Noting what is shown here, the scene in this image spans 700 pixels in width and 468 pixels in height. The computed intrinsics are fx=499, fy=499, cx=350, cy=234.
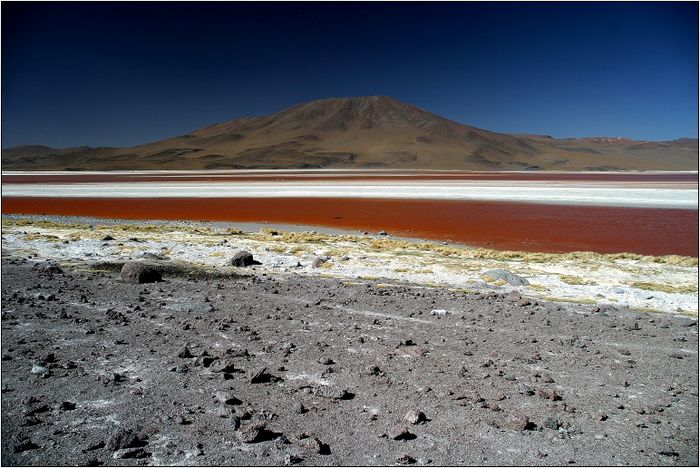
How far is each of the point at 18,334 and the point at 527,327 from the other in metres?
6.45

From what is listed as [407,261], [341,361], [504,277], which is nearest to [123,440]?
[341,361]

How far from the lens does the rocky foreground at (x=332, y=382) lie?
373 cm

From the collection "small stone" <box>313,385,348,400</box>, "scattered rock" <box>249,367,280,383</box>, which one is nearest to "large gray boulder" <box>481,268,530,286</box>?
"small stone" <box>313,385,348,400</box>

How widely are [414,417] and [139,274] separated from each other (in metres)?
6.31

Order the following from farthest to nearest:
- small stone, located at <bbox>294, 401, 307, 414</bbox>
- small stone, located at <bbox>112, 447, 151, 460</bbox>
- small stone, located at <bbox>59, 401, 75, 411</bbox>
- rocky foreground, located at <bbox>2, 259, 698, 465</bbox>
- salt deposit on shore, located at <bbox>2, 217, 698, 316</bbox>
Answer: salt deposit on shore, located at <bbox>2, 217, 698, 316</bbox>
small stone, located at <bbox>294, 401, 307, 414</bbox>
small stone, located at <bbox>59, 401, 75, 411</bbox>
rocky foreground, located at <bbox>2, 259, 698, 465</bbox>
small stone, located at <bbox>112, 447, 151, 460</bbox>

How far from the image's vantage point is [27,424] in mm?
3805

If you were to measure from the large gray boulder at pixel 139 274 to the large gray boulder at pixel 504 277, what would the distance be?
659 cm

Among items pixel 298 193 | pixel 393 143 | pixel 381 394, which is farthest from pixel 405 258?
pixel 393 143

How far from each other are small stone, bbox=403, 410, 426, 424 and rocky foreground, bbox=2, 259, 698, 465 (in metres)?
0.02

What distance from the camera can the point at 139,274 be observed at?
8750mm

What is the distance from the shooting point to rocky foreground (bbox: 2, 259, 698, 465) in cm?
373

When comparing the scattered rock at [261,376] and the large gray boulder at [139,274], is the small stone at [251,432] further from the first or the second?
the large gray boulder at [139,274]

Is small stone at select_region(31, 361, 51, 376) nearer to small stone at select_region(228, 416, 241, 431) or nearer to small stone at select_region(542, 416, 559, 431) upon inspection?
small stone at select_region(228, 416, 241, 431)

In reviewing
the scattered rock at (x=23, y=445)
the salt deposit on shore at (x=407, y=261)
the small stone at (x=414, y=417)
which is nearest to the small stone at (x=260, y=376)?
the small stone at (x=414, y=417)
